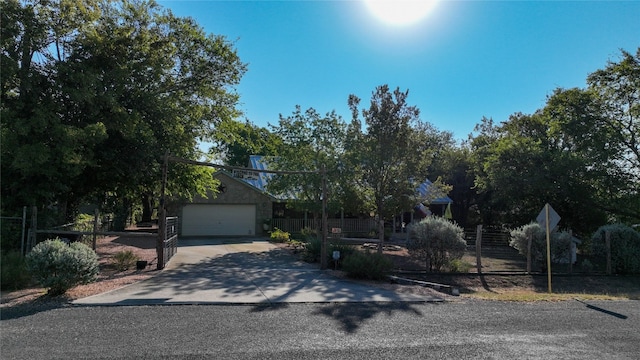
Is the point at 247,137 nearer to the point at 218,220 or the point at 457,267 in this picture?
the point at 218,220

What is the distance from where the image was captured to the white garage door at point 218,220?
2733 centimetres

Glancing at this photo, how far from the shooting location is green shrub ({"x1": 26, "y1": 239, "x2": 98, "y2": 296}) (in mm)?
8078

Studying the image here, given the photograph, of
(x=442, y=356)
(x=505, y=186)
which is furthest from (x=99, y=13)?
(x=505, y=186)

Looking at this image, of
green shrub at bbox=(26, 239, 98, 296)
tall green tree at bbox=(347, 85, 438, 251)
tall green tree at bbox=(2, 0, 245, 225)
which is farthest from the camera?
tall green tree at bbox=(347, 85, 438, 251)

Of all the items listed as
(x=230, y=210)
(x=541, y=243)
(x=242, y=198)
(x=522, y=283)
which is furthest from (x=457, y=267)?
(x=230, y=210)

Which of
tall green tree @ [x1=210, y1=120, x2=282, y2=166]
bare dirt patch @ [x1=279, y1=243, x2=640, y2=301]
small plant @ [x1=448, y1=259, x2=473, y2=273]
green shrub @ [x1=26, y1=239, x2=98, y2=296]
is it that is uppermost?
tall green tree @ [x1=210, y1=120, x2=282, y2=166]

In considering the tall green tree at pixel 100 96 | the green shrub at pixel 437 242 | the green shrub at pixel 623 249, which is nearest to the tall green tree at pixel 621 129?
the green shrub at pixel 623 249

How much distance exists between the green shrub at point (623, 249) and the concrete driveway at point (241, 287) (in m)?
11.0

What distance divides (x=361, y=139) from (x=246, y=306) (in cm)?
1374

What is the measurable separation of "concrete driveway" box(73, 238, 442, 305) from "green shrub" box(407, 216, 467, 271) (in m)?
3.74

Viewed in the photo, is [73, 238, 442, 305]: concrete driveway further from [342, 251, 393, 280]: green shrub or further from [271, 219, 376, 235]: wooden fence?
[271, 219, 376, 235]: wooden fence

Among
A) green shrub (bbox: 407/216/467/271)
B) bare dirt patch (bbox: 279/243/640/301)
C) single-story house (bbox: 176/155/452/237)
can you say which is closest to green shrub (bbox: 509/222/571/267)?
bare dirt patch (bbox: 279/243/640/301)

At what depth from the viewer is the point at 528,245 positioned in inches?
615

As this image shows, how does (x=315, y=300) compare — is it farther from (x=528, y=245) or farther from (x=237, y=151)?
(x=237, y=151)
